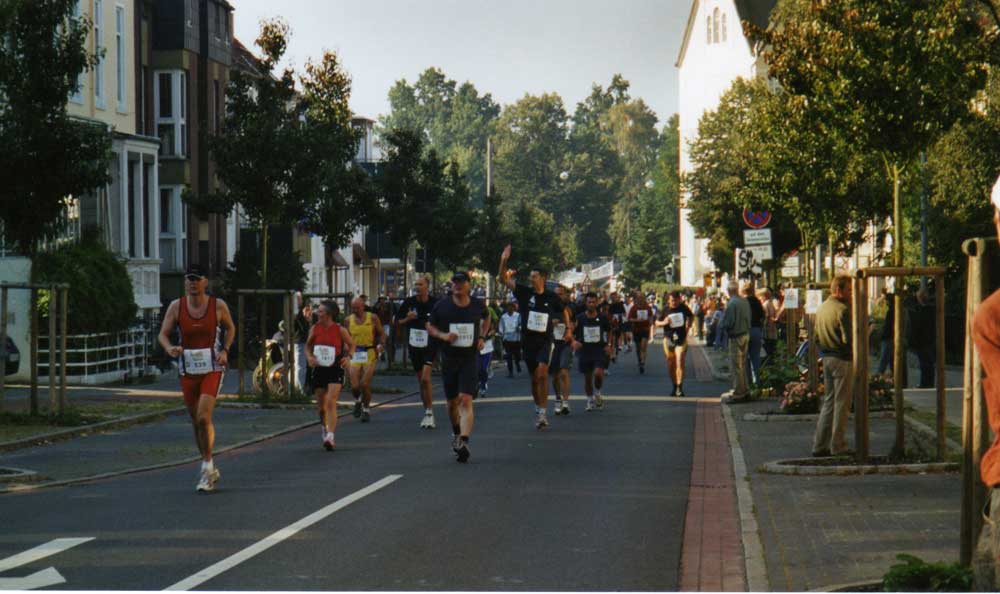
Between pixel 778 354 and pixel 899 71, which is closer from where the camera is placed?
pixel 899 71

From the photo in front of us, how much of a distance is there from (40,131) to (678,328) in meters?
11.8

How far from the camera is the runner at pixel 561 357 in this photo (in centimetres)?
2172

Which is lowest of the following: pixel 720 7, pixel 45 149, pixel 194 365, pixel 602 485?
pixel 602 485

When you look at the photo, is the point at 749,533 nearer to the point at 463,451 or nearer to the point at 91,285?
the point at 463,451

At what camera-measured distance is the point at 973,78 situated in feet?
57.5

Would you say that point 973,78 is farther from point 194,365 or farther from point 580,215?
point 580,215

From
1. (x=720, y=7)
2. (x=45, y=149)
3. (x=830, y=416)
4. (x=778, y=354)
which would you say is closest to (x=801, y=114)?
(x=830, y=416)

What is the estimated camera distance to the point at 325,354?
18.3 m

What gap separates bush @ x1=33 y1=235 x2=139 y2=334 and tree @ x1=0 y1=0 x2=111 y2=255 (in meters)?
8.83

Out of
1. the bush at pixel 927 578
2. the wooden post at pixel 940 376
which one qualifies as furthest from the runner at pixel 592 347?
the bush at pixel 927 578

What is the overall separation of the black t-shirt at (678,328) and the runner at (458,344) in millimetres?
10788

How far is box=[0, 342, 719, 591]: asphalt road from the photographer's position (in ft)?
29.3

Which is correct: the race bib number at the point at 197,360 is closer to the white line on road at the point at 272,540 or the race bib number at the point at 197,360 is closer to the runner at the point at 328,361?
the white line on road at the point at 272,540

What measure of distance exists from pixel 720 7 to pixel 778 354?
89.8 meters
